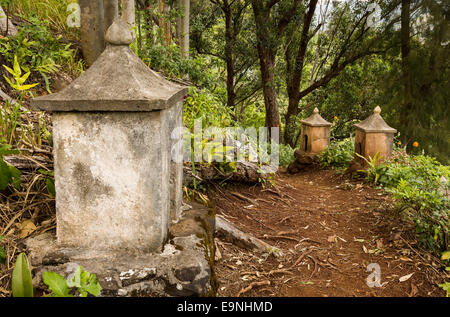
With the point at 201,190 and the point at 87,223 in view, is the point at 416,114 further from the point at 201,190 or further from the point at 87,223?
the point at 87,223

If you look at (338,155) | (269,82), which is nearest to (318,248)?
(338,155)

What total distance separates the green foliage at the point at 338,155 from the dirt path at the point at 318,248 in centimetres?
208

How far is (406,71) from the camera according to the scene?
9305 mm

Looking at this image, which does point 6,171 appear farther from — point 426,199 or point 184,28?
point 184,28

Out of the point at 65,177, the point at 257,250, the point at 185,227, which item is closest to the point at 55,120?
the point at 65,177

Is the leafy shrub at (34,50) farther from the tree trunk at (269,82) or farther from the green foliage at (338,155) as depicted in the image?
the tree trunk at (269,82)

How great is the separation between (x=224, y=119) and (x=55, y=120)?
2961 millimetres

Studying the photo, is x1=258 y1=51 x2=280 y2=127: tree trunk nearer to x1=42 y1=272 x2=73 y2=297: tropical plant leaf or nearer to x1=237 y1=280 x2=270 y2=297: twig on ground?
x1=237 y1=280 x2=270 y2=297: twig on ground

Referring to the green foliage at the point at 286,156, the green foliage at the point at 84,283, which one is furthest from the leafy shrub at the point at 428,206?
the green foliage at the point at 286,156

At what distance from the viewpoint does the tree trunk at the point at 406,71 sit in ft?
29.9

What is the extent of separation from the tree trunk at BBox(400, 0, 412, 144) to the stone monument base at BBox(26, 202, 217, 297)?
27.0 feet

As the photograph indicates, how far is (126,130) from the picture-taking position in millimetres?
2154

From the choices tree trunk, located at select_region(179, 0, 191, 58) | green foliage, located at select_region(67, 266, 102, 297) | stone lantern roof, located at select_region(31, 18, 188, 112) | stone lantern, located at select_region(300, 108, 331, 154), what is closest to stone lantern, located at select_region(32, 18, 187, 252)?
stone lantern roof, located at select_region(31, 18, 188, 112)

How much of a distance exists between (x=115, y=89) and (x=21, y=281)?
1.15 m
